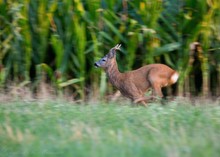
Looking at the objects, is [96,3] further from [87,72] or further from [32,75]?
[32,75]

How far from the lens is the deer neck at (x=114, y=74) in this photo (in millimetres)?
11336

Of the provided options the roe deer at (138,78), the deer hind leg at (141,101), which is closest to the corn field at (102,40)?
the roe deer at (138,78)

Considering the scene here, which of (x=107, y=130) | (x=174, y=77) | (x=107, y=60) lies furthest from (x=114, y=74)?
(x=107, y=130)

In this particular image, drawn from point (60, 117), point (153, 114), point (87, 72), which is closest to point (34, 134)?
point (60, 117)

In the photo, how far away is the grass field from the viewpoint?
662 centimetres

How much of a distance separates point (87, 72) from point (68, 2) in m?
1.47

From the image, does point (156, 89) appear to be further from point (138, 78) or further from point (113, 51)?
point (113, 51)

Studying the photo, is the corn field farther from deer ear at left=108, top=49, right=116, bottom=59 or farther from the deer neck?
deer ear at left=108, top=49, right=116, bottom=59

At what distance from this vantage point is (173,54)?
11953mm

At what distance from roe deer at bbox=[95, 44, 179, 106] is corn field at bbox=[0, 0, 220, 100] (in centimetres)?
36

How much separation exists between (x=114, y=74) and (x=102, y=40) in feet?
2.72

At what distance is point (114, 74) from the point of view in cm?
1143

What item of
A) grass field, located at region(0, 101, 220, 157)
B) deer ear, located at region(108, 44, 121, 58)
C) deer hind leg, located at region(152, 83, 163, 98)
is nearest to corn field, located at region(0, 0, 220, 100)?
deer ear, located at region(108, 44, 121, 58)

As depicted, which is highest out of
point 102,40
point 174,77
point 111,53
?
point 102,40
